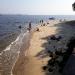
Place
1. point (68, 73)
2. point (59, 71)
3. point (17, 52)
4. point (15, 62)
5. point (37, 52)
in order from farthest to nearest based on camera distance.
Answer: point (17, 52), point (37, 52), point (15, 62), point (59, 71), point (68, 73)

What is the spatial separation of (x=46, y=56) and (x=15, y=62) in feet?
11.9

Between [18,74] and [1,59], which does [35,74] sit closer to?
[18,74]

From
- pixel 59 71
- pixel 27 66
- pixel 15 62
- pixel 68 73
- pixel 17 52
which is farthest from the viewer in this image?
pixel 17 52

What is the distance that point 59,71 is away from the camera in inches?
800

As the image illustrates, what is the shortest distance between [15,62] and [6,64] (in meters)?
1.28

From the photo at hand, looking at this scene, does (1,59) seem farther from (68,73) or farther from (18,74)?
(68,73)

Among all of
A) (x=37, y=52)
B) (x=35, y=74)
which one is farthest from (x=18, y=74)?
(x=37, y=52)

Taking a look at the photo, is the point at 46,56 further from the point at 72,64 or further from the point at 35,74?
the point at 72,64

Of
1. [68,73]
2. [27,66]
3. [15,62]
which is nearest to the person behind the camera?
[68,73]

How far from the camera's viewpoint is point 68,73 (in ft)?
58.6

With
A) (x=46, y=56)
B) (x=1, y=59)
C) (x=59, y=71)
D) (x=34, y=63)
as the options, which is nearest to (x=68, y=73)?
(x=59, y=71)

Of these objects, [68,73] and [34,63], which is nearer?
[68,73]

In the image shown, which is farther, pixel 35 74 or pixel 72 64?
pixel 35 74

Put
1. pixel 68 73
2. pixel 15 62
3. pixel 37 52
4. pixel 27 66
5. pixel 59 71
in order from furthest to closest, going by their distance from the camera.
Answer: pixel 37 52
pixel 15 62
pixel 27 66
pixel 59 71
pixel 68 73
